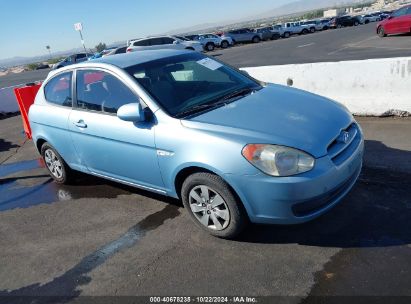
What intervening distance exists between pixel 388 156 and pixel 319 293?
282 centimetres

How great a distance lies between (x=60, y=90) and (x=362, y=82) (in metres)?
4.80

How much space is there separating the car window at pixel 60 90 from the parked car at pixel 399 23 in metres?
21.4

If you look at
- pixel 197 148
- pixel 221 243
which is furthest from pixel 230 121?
pixel 221 243

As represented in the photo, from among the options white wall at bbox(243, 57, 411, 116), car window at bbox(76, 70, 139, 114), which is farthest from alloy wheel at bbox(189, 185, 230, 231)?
white wall at bbox(243, 57, 411, 116)

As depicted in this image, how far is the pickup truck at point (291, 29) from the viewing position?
149 feet

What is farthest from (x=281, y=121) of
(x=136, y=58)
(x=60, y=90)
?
(x=60, y=90)

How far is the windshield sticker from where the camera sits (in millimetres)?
4727

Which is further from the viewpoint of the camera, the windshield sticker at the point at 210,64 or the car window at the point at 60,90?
the car window at the point at 60,90

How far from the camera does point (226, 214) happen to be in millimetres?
3545

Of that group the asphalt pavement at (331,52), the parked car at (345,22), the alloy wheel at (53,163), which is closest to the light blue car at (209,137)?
the alloy wheel at (53,163)

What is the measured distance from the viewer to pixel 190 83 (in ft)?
14.3

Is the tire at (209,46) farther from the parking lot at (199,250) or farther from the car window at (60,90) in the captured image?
the parking lot at (199,250)

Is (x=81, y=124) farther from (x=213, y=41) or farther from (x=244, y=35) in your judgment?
(x=244, y=35)

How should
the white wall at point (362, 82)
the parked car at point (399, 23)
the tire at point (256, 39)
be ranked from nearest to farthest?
the white wall at point (362, 82), the parked car at point (399, 23), the tire at point (256, 39)
